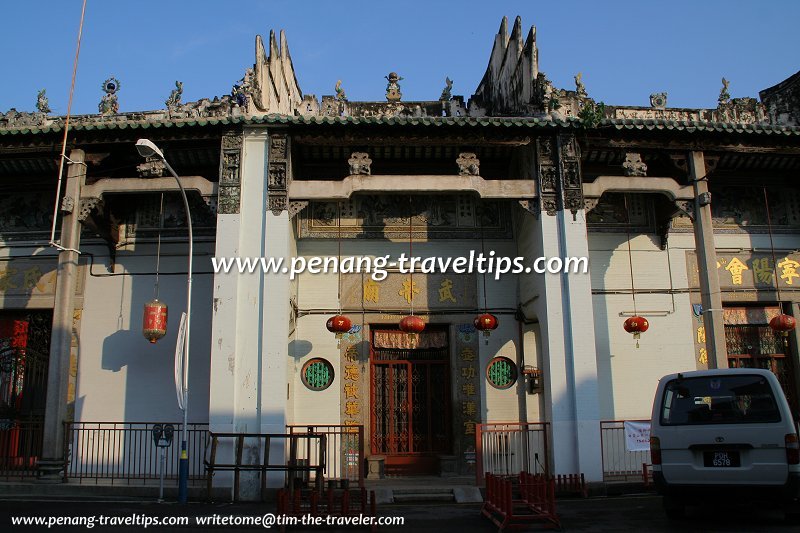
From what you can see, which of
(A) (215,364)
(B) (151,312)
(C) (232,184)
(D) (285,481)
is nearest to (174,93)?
(C) (232,184)

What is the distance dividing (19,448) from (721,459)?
13.7 m

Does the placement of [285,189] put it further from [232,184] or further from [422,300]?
[422,300]

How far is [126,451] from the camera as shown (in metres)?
14.7

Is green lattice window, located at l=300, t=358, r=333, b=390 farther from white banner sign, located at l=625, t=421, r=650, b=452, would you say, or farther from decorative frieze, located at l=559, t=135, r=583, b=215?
white banner sign, located at l=625, t=421, r=650, b=452

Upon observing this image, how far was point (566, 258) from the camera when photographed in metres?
14.0

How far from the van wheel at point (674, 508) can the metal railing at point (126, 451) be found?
837cm

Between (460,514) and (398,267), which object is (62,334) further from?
(460,514)

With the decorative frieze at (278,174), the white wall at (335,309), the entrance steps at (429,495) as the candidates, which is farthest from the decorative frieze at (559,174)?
the entrance steps at (429,495)

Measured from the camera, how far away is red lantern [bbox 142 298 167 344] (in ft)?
46.0

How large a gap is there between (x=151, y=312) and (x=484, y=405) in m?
7.35

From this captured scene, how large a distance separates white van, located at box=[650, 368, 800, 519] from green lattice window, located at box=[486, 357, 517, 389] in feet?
20.5

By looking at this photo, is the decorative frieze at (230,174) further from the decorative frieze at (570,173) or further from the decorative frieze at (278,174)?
the decorative frieze at (570,173)

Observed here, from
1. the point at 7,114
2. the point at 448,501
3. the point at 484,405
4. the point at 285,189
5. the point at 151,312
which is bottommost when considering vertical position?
the point at 448,501

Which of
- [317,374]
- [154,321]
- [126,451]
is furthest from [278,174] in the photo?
[126,451]
